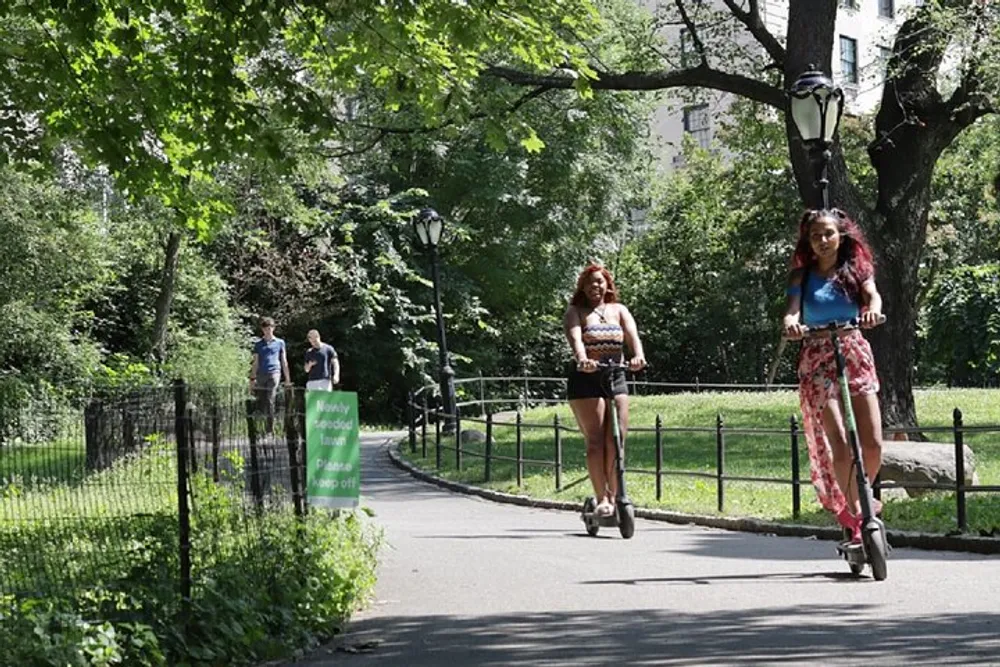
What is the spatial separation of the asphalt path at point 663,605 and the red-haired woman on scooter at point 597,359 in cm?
72

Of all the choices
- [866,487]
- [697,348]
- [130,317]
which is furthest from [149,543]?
[697,348]

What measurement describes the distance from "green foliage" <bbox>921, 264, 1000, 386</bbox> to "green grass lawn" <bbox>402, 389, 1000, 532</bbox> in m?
8.27

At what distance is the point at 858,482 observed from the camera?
9500mm

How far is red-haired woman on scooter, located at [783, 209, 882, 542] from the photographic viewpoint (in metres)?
9.61

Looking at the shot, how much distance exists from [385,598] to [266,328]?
13544mm

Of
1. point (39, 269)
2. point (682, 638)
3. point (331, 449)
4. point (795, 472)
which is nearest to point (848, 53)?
point (39, 269)

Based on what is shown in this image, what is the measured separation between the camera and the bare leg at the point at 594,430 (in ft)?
40.6

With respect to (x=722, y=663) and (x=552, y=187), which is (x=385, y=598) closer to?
(x=722, y=663)

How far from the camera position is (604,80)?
2303cm

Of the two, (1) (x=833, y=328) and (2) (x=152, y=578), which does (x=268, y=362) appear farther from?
(2) (x=152, y=578)

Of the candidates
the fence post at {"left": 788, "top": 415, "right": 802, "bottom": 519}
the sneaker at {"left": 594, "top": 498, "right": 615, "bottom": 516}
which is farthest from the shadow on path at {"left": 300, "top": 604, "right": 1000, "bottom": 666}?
the fence post at {"left": 788, "top": 415, "right": 802, "bottom": 519}

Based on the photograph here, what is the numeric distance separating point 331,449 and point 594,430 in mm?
2916

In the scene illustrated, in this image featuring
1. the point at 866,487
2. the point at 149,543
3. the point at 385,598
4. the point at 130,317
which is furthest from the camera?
the point at 130,317

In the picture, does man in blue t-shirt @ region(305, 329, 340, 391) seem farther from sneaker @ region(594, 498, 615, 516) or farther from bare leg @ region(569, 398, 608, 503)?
bare leg @ region(569, 398, 608, 503)
